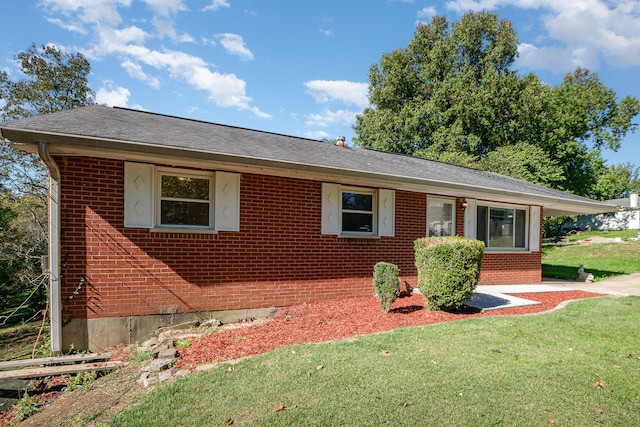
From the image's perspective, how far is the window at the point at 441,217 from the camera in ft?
29.5

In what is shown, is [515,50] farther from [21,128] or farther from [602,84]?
[21,128]

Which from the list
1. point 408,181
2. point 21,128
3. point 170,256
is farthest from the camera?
point 408,181

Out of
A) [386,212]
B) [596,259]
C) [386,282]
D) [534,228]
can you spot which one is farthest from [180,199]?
[596,259]

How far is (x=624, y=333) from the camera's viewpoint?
514cm

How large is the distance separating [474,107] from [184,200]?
26.3 metres

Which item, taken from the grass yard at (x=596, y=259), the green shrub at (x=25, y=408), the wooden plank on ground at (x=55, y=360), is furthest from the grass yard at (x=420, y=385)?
the grass yard at (x=596, y=259)

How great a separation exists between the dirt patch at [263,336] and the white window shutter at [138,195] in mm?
2049

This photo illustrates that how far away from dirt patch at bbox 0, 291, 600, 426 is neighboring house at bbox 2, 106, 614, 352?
623 millimetres

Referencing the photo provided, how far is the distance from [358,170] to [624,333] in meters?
5.10

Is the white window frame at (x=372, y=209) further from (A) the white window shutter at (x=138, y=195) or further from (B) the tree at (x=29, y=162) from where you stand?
(B) the tree at (x=29, y=162)

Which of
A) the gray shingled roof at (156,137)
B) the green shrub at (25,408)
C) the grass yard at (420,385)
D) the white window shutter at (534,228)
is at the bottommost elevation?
the green shrub at (25,408)

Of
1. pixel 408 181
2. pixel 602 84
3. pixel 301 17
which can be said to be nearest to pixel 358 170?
pixel 408 181

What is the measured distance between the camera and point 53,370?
429 cm

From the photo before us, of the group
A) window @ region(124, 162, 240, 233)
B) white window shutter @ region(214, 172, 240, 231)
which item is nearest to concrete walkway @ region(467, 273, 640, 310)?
white window shutter @ region(214, 172, 240, 231)
